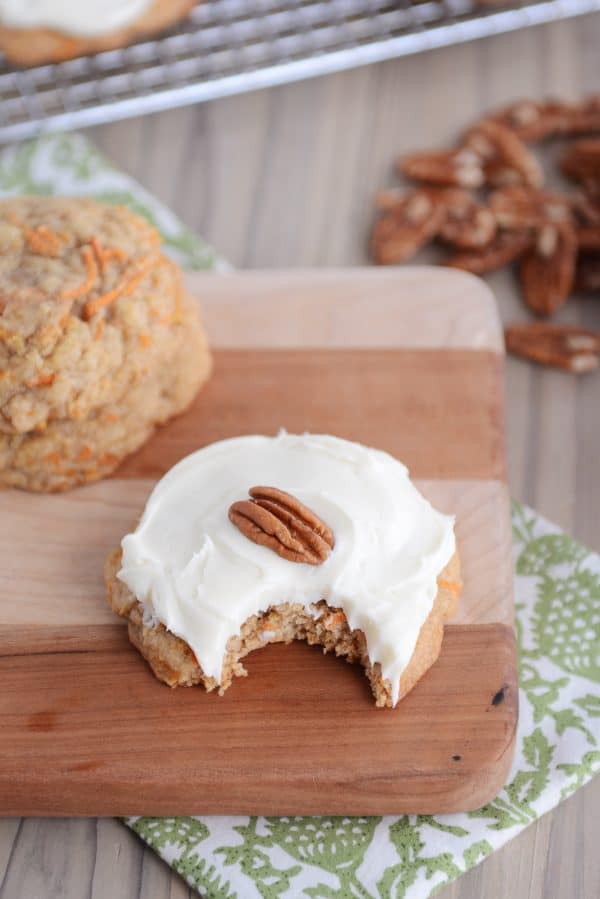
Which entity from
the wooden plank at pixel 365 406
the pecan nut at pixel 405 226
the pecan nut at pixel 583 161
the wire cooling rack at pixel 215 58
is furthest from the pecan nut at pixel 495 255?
the wire cooling rack at pixel 215 58

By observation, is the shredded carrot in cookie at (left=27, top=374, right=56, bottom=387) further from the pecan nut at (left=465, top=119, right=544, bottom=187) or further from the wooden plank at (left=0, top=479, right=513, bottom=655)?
the pecan nut at (left=465, top=119, right=544, bottom=187)

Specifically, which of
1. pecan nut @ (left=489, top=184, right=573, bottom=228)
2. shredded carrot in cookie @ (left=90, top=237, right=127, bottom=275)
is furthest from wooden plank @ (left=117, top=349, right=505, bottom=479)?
pecan nut @ (left=489, top=184, right=573, bottom=228)

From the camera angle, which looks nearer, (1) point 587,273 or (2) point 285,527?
(2) point 285,527

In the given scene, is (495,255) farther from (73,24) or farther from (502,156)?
(73,24)

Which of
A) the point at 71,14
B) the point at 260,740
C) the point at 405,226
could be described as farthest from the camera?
the point at 405,226

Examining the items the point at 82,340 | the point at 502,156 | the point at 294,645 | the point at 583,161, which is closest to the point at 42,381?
the point at 82,340

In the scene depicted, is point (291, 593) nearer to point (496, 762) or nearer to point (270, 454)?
point (270, 454)

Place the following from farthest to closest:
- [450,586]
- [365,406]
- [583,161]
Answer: [583,161]
[365,406]
[450,586]
